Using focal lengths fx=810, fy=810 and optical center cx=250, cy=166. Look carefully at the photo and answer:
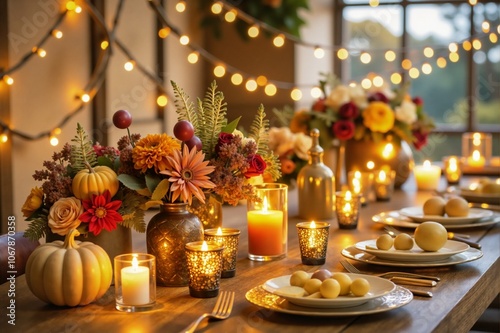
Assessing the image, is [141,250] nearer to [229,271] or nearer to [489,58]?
[229,271]

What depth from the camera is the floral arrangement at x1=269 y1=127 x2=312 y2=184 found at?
255 cm

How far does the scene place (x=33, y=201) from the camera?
1.44 m

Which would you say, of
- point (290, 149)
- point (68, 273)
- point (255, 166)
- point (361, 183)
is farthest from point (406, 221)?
point (68, 273)

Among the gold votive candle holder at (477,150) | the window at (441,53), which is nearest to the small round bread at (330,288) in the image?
the gold votive candle holder at (477,150)

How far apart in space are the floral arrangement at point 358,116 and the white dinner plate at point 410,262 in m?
1.06

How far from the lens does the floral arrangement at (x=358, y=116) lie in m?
2.76

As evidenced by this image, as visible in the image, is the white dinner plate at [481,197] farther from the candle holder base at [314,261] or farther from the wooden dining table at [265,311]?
the candle holder base at [314,261]

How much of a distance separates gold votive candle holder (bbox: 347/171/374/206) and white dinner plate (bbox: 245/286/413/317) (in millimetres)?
1185

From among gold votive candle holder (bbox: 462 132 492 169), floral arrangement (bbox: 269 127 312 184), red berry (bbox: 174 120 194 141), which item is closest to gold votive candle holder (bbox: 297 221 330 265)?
red berry (bbox: 174 120 194 141)

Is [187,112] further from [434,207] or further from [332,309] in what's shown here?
[434,207]

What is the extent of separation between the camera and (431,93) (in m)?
5.84

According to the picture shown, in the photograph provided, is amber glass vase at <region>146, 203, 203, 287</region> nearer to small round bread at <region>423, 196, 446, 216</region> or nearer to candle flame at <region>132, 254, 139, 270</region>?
candle flame at <region>132, 254, 139, 270</region>

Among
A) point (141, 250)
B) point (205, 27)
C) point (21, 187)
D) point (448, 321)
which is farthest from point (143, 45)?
point (448, 321)

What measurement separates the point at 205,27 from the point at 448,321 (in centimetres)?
428
